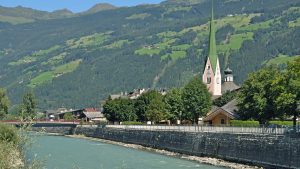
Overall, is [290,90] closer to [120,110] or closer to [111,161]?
[111,161]

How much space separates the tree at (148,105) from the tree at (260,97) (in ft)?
118

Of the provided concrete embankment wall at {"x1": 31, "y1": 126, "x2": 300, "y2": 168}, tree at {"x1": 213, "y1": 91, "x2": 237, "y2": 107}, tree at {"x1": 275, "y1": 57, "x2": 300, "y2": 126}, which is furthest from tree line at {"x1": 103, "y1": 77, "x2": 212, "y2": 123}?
tree at {"x1": 275, "y1": 57, "x2": 300, "y2": 126}

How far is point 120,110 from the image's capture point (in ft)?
465

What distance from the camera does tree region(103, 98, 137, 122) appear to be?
139500 mm

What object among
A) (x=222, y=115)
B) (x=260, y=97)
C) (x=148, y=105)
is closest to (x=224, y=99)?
(x=148, y=105)

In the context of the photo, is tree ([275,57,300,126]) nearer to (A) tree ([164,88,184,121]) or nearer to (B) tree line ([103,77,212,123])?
(B) tree line ([103,77,212,123])

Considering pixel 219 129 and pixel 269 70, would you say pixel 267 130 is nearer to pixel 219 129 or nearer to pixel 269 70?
pixel 219 129

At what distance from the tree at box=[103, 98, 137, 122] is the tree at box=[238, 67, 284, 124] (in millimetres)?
53868

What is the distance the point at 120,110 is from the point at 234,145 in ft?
255

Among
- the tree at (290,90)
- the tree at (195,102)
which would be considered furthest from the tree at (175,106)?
the tree at (290,90)

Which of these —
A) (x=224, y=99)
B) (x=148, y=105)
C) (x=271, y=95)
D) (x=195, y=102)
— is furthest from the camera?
(x=148, y=105)

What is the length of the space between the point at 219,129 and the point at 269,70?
43.3 ft

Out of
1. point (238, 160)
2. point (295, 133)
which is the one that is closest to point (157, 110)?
point (238, 160)

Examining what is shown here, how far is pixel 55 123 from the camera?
17162 centimetres
